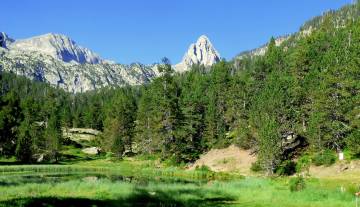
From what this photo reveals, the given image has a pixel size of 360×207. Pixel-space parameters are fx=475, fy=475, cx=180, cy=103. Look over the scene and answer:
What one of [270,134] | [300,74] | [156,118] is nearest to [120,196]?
[270,134]

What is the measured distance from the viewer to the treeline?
78188 millimetres

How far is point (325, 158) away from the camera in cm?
7394

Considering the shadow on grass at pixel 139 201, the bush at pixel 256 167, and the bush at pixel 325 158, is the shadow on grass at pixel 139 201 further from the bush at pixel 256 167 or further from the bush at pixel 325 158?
the bush at pixel 256 167

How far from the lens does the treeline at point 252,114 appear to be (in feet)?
257

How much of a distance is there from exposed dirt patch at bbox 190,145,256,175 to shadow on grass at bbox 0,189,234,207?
4012cm

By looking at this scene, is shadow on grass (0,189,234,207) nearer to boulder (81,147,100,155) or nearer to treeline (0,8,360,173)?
treeline (0,8,360,173)

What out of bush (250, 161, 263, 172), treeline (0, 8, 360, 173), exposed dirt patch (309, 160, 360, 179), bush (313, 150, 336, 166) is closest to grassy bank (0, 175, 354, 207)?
exposed dirt patch (309, 160, 360, 179)

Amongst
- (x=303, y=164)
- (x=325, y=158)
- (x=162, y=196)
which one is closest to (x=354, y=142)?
(x=325, y=158)

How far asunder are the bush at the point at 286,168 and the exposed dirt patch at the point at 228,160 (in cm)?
758

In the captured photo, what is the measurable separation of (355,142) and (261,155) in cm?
1409

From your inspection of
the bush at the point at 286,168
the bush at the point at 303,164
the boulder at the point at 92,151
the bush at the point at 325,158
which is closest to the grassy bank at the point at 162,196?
the bush at the point at 286,168

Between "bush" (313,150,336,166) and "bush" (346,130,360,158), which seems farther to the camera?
"bush" (313,150,336,166)

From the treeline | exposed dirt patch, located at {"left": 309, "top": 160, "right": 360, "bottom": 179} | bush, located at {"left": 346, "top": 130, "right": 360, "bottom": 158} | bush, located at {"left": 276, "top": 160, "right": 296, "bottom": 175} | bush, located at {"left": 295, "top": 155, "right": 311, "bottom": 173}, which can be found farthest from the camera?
the treeline

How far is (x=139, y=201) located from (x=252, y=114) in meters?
50.8
